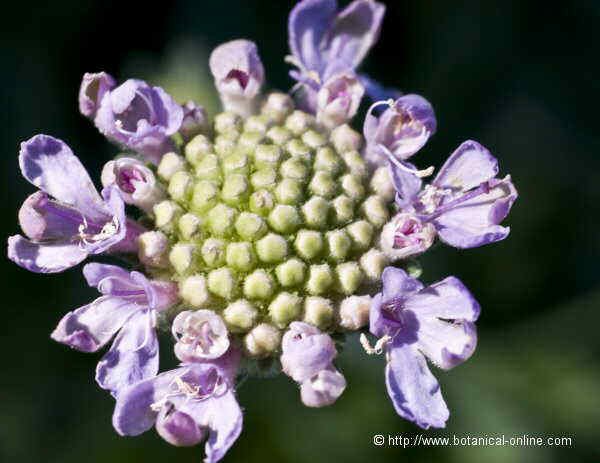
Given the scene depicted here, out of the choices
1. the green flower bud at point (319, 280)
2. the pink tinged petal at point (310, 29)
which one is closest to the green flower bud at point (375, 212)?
the green flower bud at point (319, 280)

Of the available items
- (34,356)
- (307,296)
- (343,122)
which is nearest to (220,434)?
(307,296)

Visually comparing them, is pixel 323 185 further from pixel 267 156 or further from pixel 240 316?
pixel 240 316

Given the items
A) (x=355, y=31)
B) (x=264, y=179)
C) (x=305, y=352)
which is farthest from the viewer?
(x=355, y=31)

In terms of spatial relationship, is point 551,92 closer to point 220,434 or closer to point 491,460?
point 491,460

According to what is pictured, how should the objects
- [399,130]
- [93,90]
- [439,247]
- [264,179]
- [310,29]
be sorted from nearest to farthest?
[264,179] → [93,90] → [399,130] → [310,29] → [439,247]

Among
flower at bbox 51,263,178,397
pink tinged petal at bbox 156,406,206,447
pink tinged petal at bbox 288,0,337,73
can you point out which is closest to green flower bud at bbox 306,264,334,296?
flower at bbox 51,263,178,397

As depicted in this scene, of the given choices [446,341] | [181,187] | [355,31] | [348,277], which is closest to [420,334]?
[446,341]
